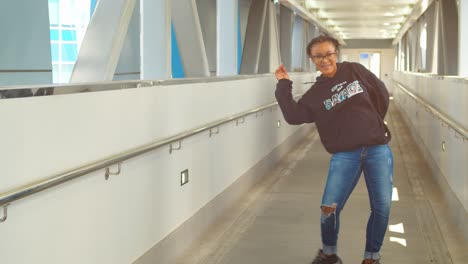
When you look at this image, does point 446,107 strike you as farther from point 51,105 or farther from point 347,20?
point 347,20

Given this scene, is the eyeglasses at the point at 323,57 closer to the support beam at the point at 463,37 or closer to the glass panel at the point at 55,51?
the glass panel at the point at 55,51

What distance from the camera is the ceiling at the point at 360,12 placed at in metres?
19.0

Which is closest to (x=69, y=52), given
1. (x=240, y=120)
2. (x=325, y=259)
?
(x=325, y=259)

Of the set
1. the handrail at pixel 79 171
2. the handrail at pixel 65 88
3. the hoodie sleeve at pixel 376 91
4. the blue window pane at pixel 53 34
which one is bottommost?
the handrail at pixel 79 171

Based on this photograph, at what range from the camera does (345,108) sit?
427 cm

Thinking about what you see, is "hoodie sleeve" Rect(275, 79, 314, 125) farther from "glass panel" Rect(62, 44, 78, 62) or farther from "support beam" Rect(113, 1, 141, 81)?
"support beam" Rect(113, 1, 141, 81)

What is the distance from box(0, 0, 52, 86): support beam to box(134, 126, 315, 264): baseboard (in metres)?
1.27

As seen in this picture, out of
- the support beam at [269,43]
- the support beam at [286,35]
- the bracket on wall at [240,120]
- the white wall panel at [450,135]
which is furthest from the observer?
the support beam at [286,35]

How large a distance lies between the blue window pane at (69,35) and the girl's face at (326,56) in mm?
1722

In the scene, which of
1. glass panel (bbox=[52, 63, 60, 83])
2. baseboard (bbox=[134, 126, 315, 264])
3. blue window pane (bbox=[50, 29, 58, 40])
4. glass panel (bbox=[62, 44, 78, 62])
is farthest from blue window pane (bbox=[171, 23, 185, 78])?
blue window pane (bbox=[50, 29, 58, 40])

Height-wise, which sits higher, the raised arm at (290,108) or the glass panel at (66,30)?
the glass panel at (66,30)

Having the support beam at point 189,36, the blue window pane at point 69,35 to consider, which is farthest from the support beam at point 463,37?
the blue window pane at point 69,35

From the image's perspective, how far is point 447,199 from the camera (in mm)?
6848

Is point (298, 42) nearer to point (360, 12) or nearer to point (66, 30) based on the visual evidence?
point (360, 12)
